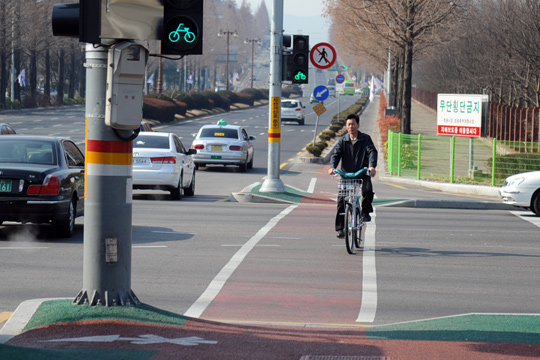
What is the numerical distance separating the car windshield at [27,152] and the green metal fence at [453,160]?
16.7 m

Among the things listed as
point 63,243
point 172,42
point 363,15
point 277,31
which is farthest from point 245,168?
point 172,42

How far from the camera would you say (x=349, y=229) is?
1326cm

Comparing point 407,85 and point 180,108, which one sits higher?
point 180,108

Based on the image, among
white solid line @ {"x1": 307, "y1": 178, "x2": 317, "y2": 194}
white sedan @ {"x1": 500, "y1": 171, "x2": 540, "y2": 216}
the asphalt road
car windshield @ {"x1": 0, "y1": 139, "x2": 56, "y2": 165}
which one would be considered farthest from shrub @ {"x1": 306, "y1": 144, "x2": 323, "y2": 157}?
car windshield @ {"x1": 0, "y1": 139, "x2": 56, "y2": 165}

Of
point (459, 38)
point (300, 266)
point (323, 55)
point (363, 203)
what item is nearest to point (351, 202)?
point (363, 203)

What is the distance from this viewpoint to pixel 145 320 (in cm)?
766

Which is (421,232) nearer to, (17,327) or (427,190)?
(17,327)

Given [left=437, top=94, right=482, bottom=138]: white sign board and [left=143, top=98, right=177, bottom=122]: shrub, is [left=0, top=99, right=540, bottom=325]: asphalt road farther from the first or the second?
[left=143, top=98, right=177, bottom=122]: shrub

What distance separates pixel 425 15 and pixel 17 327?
33.9 meters

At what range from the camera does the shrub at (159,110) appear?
6506 cm

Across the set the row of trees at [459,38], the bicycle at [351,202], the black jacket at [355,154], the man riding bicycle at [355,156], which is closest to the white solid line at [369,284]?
the bicycle at [351,202]

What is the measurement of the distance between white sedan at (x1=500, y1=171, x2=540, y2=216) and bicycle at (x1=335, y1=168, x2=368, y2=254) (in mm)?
7344

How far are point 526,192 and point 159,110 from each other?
159 feet

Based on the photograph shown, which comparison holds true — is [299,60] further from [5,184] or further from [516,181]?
[5,184]
